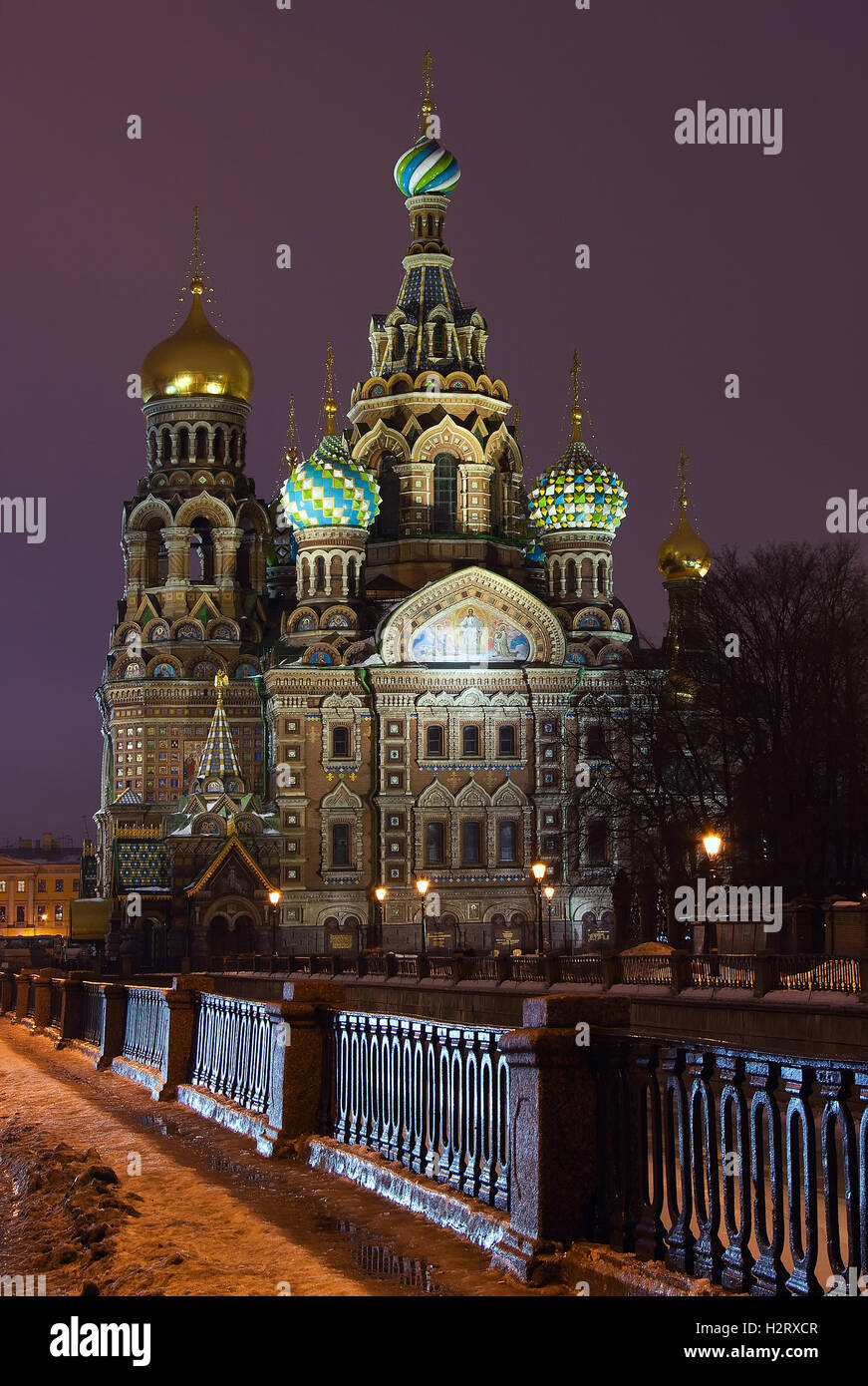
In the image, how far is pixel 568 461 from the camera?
6444 centimetres

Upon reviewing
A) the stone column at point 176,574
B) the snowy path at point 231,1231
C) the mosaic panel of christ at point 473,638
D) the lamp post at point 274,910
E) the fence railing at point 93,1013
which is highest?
the stone column at point 176,574

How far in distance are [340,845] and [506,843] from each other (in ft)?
17.3

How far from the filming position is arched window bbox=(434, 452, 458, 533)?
216ft

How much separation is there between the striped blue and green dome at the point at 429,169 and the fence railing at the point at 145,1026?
5055 cm

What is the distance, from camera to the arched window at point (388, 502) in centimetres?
6594

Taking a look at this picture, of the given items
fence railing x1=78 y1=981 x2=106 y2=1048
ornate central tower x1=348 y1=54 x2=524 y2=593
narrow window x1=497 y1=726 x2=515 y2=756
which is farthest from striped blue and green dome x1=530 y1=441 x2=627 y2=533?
fence railing x1=78 y1=981 x2=106 y2=1048

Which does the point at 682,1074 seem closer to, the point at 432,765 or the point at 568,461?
the point at 432,765

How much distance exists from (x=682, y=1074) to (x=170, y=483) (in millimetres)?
59800

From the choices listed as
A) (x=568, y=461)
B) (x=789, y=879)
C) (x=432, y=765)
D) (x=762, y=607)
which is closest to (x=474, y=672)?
(x=432, y=765)

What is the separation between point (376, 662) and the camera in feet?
195

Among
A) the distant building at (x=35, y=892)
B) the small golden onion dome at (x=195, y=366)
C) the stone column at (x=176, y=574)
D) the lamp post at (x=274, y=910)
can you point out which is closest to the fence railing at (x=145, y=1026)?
the lamp post at (x=274, y=910)

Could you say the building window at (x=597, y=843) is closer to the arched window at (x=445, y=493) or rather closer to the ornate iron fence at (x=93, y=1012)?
the arched window at (x=445, y=493)

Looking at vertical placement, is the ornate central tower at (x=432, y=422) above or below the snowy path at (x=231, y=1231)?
above
